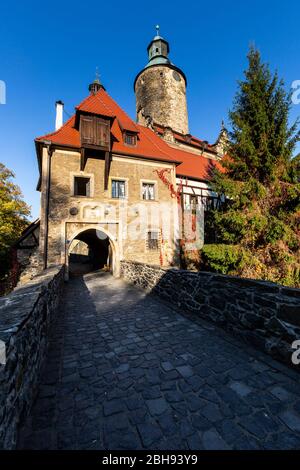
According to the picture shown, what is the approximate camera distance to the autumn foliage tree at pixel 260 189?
34.2ft

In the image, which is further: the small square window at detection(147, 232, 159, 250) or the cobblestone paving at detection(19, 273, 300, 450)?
the small square window at detection(147, 232, 159, 250)

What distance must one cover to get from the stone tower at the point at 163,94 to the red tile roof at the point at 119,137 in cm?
1048

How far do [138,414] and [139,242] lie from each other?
35.5 ft

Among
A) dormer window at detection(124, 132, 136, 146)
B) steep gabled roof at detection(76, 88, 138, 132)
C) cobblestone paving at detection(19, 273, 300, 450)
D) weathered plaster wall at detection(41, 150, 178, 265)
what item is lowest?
cobblestone paving at detection(19, 273, 300, 450)

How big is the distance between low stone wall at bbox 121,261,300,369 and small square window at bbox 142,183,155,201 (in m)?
8.55

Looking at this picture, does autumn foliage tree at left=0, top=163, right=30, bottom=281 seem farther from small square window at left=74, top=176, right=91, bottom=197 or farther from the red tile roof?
the red tile roof

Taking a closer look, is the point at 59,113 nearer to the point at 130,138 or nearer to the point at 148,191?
the point at 130,138

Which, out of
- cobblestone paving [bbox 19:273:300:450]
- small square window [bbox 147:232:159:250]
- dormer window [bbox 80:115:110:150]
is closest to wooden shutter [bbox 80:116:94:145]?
dormer window [bbox 80:115:110:150]

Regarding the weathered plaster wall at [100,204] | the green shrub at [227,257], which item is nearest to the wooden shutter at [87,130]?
the weathered plaster wall at [100,204]

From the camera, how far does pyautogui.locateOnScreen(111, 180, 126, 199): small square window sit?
1267cm

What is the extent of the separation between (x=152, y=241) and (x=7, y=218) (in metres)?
12.9

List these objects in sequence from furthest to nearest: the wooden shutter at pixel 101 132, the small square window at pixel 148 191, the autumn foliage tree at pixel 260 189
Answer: the small square window at pixel 148 191 → the wooden shutter at pixel 101 132 → the autumn foliage tree at pixel 260 189

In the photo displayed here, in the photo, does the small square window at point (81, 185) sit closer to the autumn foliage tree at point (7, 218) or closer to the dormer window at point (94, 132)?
the dormer window at point (94, 132)
